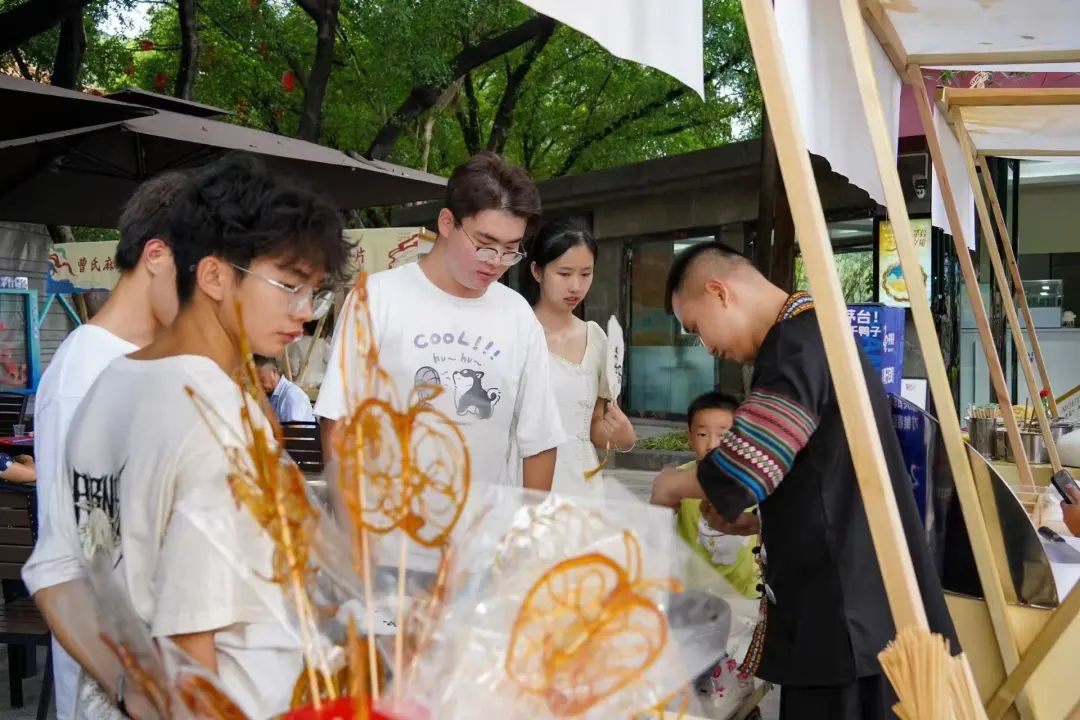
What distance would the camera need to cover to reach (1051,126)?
3.71m

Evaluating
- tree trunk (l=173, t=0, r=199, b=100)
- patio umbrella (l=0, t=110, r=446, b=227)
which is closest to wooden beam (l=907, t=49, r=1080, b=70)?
patio umbrella (l=0, t=110, r=446, b=227)

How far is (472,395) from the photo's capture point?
2.47m

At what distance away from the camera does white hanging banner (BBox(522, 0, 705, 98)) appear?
1415 millimetres

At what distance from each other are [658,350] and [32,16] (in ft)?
26.8

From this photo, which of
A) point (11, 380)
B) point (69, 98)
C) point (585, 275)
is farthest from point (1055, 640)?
point (11, 380)

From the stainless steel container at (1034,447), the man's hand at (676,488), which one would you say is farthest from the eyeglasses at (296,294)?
the stainless steel container at (1034,447)

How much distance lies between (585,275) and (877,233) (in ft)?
21.4

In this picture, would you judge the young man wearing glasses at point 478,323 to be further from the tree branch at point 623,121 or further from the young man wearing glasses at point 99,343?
the tree branch at point 623,121

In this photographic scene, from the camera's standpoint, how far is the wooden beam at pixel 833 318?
1.26 metres

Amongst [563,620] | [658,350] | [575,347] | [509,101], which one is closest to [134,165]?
[575,347]

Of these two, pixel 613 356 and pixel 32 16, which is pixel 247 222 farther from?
pixel 32 16

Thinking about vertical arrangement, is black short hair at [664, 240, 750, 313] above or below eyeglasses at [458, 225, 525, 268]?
below

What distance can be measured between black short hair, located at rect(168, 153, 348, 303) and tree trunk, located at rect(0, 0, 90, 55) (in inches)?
372

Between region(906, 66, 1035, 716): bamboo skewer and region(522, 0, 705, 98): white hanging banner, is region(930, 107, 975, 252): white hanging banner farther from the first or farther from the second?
region(522, 0, 705, 98): white hanging banner
